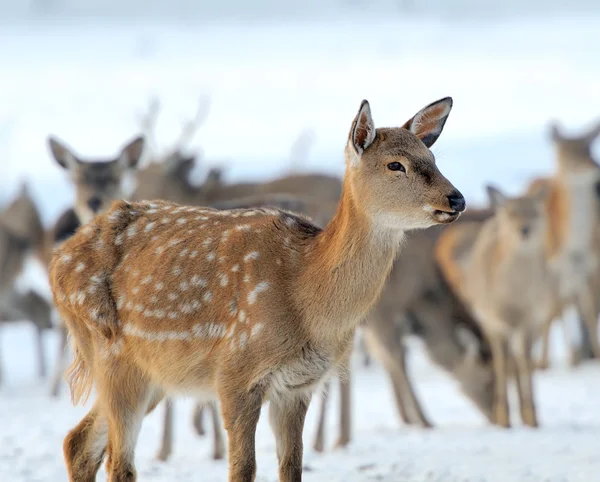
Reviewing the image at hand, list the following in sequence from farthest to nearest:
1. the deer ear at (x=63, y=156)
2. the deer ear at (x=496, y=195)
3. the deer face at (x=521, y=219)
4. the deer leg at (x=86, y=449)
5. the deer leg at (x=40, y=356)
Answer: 1. the deer leg at (x=40, y=356)
2. the deer ear at (x=496, y=195)
3. the deer face at (x=521, y=219)
4. the deer ear at (x=63, y=156)
5. the deer leg at (x=86, y=449)

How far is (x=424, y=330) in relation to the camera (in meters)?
11.2

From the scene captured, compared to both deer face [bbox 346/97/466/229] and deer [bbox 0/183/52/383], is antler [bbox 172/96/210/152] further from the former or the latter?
deer face [bbox 346/97/466/229]

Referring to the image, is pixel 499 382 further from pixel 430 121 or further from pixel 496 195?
pixel 430 121

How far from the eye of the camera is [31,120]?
3775 centimetres

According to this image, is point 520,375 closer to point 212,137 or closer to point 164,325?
point 164,325

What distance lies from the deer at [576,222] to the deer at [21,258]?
6386 mm

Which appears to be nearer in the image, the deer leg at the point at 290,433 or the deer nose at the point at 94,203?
the deer leg at the point at 290,433

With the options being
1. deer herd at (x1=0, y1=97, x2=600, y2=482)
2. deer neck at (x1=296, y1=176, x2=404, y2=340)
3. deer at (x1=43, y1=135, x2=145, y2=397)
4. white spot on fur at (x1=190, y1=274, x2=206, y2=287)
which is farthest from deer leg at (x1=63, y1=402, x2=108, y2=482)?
deer at (x1=43, y1=135, x2=145, y2=397)

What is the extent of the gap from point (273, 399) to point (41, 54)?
139 feet

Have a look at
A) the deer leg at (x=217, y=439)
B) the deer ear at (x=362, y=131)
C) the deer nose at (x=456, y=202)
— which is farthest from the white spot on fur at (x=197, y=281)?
the deer leg at (x=217, y=439)

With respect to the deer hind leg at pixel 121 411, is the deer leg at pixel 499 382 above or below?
below

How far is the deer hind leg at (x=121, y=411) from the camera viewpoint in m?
5.74

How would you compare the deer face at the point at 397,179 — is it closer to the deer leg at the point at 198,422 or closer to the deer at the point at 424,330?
the deer leg at the point at 198,422

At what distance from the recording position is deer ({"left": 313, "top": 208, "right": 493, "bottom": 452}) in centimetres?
1057
